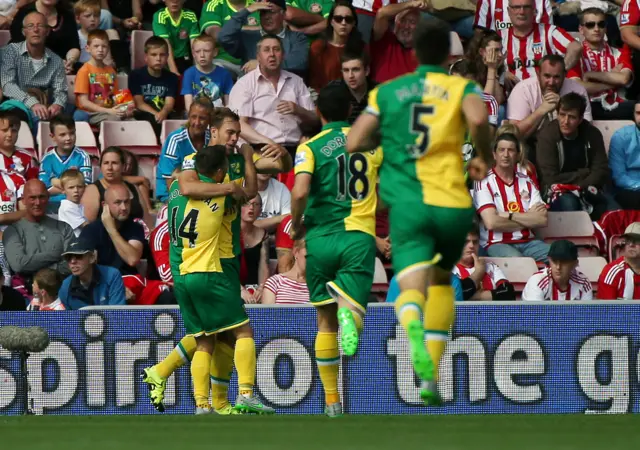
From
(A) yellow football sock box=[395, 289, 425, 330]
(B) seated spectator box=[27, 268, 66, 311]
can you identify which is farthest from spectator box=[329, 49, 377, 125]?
(A) yellow football sock box=[395, 289, 425, 330]

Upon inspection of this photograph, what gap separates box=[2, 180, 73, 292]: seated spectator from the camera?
12492 mm

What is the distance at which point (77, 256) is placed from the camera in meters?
11.8

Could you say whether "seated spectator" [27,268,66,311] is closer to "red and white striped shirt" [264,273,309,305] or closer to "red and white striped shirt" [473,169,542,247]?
"red and white striped shirt" [264,273,309,305]

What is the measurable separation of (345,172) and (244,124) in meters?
4.71

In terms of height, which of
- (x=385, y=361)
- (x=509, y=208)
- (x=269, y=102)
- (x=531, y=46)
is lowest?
(x=385, y=361)

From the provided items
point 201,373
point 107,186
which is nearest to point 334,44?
point 107,186

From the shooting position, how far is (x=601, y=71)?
15414 mm

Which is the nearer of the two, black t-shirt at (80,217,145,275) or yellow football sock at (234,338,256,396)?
yellow football sock at (234,338,256,396)

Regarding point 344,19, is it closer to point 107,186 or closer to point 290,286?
point 107,186

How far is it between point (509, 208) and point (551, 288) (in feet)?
4.26

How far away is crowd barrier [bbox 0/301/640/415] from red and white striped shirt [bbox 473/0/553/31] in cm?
515

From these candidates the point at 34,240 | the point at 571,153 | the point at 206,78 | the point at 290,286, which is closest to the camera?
the point at 290,286

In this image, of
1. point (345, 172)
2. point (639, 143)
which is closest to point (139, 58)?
point (639, 143)

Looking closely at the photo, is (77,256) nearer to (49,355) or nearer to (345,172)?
(49,355)
